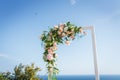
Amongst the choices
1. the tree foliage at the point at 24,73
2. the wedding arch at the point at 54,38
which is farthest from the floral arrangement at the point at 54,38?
the tree foliage at the point at 24,73

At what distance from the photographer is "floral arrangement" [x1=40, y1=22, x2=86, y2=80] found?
6.25 m

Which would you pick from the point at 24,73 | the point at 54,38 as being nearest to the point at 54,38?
the point at 54,38

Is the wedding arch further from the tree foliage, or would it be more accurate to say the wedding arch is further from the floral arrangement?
the tree foliage

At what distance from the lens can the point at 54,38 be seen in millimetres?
6566

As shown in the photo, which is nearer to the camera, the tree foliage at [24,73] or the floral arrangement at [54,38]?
the floral arrangement at [54,38]

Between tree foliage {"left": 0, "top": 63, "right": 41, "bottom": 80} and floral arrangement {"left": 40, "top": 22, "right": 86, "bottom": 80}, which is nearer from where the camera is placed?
floral arrangement {"left": 40, "top": 22, "right": 86, "bottom": 80}

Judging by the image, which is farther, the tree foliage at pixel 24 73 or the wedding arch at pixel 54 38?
the tree foliage at pixel 24 73

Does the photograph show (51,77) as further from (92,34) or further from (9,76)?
(9,76)

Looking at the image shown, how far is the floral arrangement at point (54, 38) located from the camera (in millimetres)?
6246

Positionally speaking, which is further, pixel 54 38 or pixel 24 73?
pixel 24 73

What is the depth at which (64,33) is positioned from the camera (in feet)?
21.7

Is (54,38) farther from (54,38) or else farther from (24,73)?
(24,73)

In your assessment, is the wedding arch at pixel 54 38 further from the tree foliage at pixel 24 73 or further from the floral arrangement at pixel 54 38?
the tree foliage at pixel 24 73

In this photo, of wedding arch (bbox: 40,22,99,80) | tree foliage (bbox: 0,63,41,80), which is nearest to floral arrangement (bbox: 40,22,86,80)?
wedding arch (bbox: 40,22,99,80)
